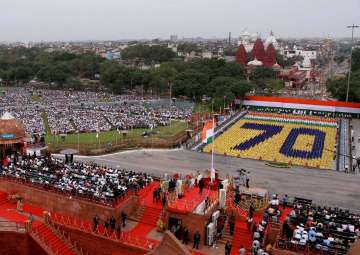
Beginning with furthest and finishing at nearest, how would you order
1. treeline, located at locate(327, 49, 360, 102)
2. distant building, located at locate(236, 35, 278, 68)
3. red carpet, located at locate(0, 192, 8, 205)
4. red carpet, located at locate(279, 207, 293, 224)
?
distant building, located at locate(236, 35, 278, 68)
treeline, located at locate(327, 49, 360, 102)
red carpet, located at locate(0, 192, 8, 205)
red carpet, located at locate(279, 207, 293, 224)

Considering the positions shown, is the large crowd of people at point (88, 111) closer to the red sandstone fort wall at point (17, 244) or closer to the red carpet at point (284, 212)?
the red sandstone fort wall at point (17, 244)

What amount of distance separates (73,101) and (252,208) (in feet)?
159

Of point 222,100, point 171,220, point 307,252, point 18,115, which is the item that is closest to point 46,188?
point 171,220

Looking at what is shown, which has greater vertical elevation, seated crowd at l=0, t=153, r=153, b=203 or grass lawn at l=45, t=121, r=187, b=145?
seated crowd at l=0, t=153, r=153, b=203

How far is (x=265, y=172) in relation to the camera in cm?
3075

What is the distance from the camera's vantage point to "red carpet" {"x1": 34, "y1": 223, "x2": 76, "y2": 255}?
58.7 ft

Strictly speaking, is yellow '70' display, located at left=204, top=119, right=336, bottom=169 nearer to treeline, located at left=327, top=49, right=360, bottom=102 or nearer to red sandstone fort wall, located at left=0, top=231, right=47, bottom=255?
treeline, located at left=327, top=49, right=360, bottom=102

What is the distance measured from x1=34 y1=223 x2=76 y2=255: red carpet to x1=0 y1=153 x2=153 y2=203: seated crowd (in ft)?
7.61

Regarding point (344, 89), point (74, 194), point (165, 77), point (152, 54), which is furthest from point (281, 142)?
point (152, 54)

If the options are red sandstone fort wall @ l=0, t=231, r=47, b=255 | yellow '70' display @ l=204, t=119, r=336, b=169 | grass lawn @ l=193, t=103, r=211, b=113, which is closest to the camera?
red sandstone fort wall @ l=0, t=231, r=47, b=255

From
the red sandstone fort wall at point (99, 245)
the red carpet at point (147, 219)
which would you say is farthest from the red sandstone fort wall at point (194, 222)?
the red sandstone fort wall at point (99, 245)

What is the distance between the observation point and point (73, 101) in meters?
62.2

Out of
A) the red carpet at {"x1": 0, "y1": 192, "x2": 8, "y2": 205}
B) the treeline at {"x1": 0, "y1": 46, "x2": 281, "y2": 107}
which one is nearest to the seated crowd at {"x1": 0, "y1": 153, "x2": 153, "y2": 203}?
the red carpet at {"x1": 0, "y1": 192, "x2": 8, "y2": 205}

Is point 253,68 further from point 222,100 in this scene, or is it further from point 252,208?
point 252,208
